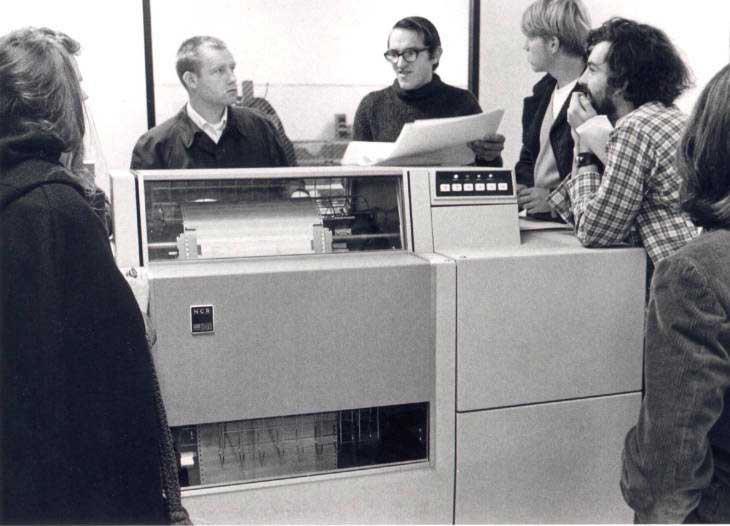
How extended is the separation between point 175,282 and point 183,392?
215mm

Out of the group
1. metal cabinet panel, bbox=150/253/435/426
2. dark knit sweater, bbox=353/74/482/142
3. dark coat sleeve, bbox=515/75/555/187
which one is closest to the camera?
metal cabinet panel, bbox=150/253/435/426

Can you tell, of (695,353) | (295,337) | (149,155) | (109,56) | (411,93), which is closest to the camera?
(695,353)

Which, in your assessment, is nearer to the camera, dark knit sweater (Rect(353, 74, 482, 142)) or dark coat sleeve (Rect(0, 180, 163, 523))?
dark coat sleeve (Rect(0, 180, 163, 523))

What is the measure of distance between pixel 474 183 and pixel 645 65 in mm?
451

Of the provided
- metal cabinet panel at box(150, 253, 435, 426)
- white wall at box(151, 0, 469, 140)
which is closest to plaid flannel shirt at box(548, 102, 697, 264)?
metal cabinet panel at box(150, 253, 435, 426)

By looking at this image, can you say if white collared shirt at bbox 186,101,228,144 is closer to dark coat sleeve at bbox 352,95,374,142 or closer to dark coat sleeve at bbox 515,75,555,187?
dark coat sleeve at bbox 352,95,374,142

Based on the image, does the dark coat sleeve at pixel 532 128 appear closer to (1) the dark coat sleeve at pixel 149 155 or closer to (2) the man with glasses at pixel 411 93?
(2) the man with glasses at pixel 411 93

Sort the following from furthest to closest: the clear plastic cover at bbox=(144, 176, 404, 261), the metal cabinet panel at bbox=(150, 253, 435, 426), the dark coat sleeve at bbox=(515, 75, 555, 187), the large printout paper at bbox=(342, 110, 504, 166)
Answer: the dark coat sleeve at bbox=(515, 75, 555, 187), the large printout paper at bbox=(342, 110, 504, 166), the clear plastic cover at bbox=(144, 176, 404, 261), the metal cabinet panel at bbox=(150, 253, 435, 426)

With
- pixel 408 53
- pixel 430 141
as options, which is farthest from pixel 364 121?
pixel 430 141

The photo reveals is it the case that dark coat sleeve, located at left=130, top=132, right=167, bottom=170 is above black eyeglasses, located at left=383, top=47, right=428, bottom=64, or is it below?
below

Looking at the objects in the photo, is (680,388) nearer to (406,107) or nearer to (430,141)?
(430,141)

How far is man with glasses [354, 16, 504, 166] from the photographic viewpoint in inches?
109

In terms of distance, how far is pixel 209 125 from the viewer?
2820 mm

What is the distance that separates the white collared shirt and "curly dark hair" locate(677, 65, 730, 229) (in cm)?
204
